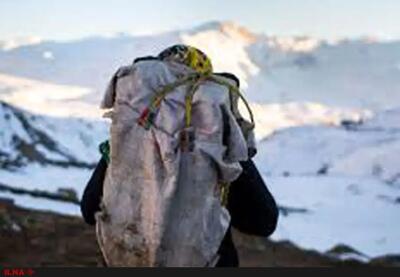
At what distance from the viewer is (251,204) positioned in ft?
9.44

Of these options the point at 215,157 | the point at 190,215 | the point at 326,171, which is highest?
the point at 215,157

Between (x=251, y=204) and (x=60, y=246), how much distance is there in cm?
1199

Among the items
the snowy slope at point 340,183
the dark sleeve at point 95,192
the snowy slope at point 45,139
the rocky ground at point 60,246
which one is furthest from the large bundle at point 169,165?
the snowy slope at point 45,139

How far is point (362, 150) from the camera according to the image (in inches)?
3883

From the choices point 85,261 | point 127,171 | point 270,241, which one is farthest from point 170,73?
point 270,241

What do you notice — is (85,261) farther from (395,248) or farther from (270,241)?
(395,248)

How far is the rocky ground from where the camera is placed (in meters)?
13.0

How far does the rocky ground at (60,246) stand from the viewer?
1296 cm

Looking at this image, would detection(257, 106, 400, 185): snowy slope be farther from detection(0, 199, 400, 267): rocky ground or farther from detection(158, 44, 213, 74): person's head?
detection(158, 44, 213, 74): person's head

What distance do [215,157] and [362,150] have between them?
320 ft

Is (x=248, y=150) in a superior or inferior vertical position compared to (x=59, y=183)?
superior

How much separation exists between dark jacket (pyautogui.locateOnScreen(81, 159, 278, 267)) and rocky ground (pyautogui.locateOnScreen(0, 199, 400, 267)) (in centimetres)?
738

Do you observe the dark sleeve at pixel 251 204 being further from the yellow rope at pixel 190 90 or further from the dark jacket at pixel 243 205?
the yellow rope at pixel 190 90

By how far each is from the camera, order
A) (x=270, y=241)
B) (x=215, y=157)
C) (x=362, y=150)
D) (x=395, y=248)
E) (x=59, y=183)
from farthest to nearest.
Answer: (x=362, y=150) → (x=59, y=183) → (x=395, y=248) → (x=270, y=241) → (x=215, y=157)
